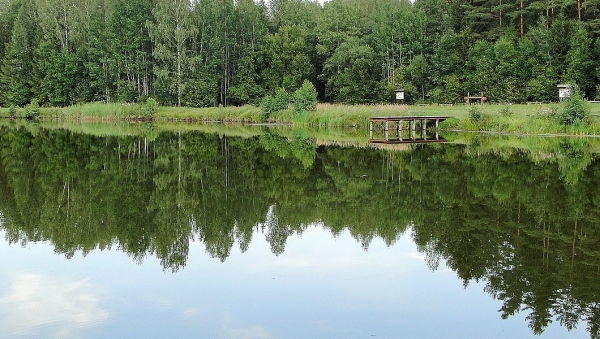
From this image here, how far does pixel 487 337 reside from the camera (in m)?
7.22

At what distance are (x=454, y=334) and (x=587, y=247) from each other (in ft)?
15.7

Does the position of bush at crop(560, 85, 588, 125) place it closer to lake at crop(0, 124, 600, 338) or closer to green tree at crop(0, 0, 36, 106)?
lake at crop(0, 124, 600, 338)

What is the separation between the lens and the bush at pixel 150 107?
60.5 metres

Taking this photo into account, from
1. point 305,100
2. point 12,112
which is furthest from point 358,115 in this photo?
point 12,112

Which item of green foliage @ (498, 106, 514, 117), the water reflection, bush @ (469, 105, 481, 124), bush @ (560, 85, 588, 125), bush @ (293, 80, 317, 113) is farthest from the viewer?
bush @ (293, 80, 317, 113)

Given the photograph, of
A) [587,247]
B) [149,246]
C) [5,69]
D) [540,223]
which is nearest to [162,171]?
[149,246]

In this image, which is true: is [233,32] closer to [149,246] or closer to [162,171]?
[162,171]

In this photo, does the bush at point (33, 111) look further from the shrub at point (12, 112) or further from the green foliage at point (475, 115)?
the green foliage at point (475, 115)

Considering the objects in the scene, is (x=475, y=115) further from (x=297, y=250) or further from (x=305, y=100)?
(x=297, y=250)

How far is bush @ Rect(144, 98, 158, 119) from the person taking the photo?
60487mm

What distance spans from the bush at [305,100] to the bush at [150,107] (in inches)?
701

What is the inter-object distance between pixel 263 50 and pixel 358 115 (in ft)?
85.9

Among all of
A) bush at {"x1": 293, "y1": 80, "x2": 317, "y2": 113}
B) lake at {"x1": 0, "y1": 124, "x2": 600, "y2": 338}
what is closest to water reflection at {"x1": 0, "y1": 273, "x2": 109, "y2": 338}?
lake at {"x1": 0, "y1": 124, "x2": 600, "y2": 338}

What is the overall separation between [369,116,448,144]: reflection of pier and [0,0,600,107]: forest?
12482 mm
